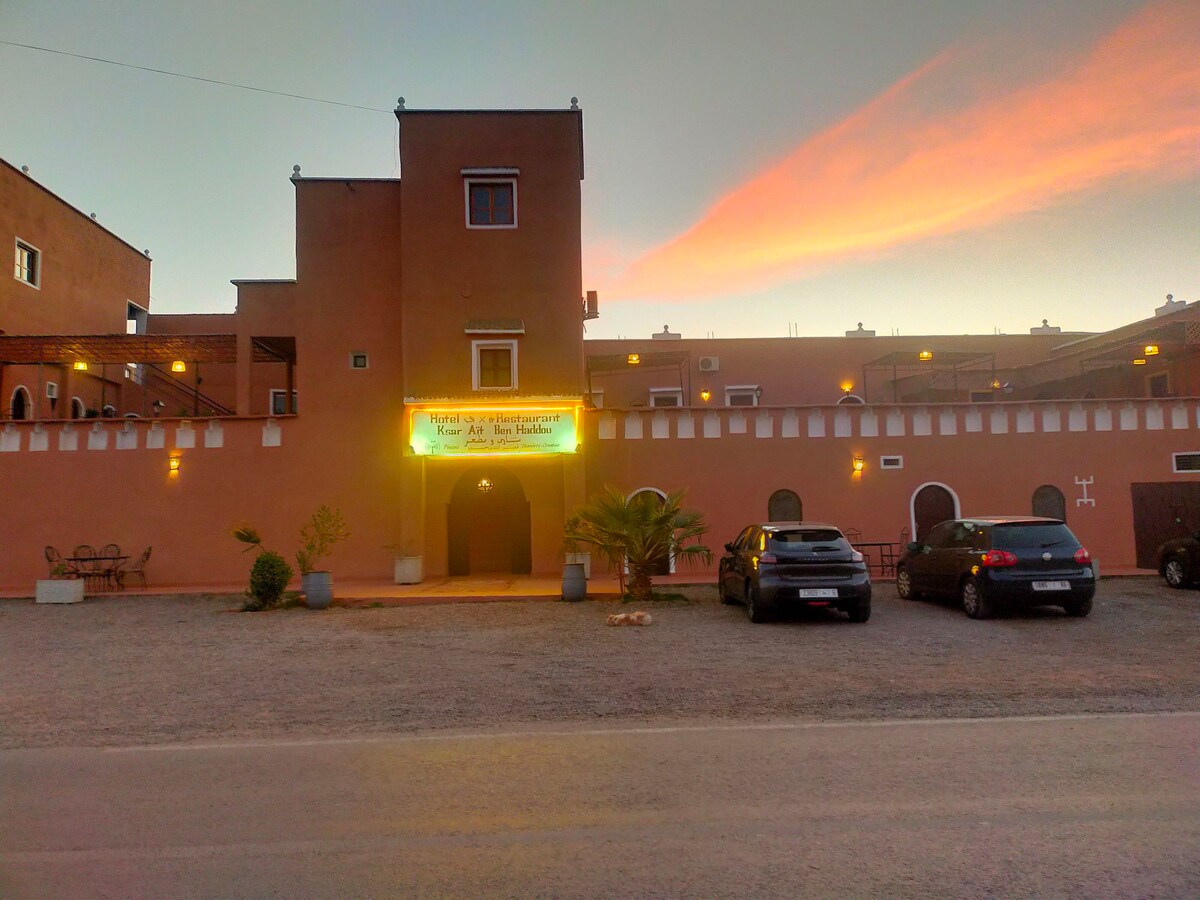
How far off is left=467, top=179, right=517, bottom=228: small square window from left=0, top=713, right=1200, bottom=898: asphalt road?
15.4 meters

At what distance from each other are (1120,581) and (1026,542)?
22.3 ft

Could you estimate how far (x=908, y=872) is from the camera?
12.2ft

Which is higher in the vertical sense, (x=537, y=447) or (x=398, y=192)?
(x=398, y=192)

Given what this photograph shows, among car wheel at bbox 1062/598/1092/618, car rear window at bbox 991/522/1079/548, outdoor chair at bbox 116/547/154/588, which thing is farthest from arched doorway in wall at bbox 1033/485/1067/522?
Result: outdoor chair at bbox 116/547/154/588

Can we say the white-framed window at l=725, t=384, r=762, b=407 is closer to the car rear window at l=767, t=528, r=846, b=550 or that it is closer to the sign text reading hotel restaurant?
the sign text reading hotel restaurant

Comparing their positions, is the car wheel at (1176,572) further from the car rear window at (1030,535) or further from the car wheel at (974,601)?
the car wheel at (974,601)

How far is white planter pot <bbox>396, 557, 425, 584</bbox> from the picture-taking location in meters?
18.0

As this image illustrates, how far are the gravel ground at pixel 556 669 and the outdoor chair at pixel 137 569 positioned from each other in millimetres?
5140

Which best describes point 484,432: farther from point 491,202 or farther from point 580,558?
point 491,202

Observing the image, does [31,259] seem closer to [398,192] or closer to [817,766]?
[398,192]

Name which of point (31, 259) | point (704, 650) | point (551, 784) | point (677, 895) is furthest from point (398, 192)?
point (677, 895)

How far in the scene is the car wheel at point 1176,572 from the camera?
14945mm

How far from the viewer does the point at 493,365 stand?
63.3ft

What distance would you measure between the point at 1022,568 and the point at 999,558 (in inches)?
13.9
